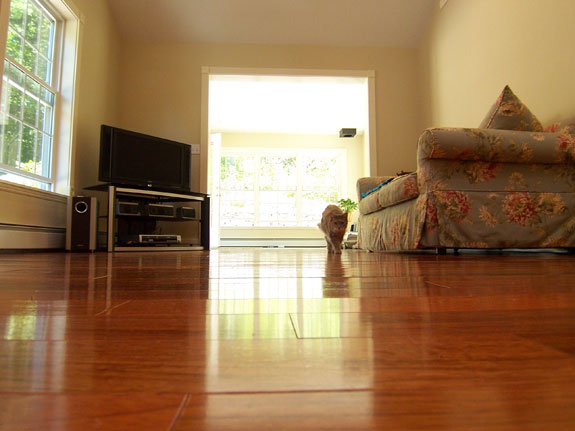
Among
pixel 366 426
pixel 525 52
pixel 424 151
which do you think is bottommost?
pixel 366 426

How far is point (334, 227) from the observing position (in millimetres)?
2695

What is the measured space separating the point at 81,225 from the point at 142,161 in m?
1.02

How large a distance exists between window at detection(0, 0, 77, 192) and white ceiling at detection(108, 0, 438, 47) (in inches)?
43.6

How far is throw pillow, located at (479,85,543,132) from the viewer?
2596 millimetres

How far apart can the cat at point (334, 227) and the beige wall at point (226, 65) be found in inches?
101

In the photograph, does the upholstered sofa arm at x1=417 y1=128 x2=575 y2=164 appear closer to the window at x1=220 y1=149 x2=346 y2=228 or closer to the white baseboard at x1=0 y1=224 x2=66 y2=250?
the white baseboard at x1=0 y1=224 x2=66 y2=250

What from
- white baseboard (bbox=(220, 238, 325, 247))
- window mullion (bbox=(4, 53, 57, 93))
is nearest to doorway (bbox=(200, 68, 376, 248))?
white baseboard (bbox=(220, 238, 325, 247))

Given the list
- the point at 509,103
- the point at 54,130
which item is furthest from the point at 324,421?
the point at 54,130

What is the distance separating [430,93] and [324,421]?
5278 millimetres

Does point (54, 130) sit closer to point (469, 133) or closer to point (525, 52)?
point (469, 133)

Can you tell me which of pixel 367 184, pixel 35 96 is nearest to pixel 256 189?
pixel 367 184

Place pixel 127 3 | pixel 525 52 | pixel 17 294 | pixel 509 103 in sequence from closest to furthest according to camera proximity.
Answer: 1. pixel 17 294
2. pixel 509 103
3. pixel 525 52
4. pixel 127 3

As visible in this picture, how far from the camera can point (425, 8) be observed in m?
4.82

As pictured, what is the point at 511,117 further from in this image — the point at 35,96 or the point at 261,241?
the point at 261,241
